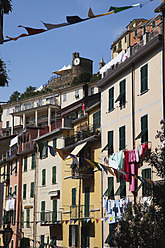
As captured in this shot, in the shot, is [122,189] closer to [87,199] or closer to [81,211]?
[87,199]

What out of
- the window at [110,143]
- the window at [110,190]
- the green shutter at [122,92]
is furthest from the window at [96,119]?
the window at [110,190]

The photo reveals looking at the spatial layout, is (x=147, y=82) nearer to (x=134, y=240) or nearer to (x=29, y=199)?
(x=134, y=240)

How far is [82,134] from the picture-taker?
116 ft

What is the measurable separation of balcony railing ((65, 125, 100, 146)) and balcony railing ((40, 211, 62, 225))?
5500 millimetres

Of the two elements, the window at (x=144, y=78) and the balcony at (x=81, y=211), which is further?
the balcony at (x=81, y=211)

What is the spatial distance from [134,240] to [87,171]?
54.2 feet

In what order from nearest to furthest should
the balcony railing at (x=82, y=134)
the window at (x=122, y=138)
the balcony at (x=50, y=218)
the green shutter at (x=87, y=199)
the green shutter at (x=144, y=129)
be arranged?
the green shutter at (x=144, y=129)
the window at (x=122, y=138)
the green shutter at (x=87, y=199)
the balcony railing at (x=82, y=134)
the balcony at (x=50, y=218)

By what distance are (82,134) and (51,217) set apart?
7949mm

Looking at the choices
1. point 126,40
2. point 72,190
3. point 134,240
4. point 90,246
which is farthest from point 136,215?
point 126,40

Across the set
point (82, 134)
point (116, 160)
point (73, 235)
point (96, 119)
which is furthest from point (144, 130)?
point (73, 235)

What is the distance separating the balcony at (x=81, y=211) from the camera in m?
33.0

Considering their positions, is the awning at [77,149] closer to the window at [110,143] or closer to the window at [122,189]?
the window at [110,143]

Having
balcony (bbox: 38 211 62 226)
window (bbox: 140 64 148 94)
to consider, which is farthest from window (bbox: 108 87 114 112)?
balcony (bbox: 38 211 62 226)

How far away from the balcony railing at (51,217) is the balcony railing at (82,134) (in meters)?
5.50
